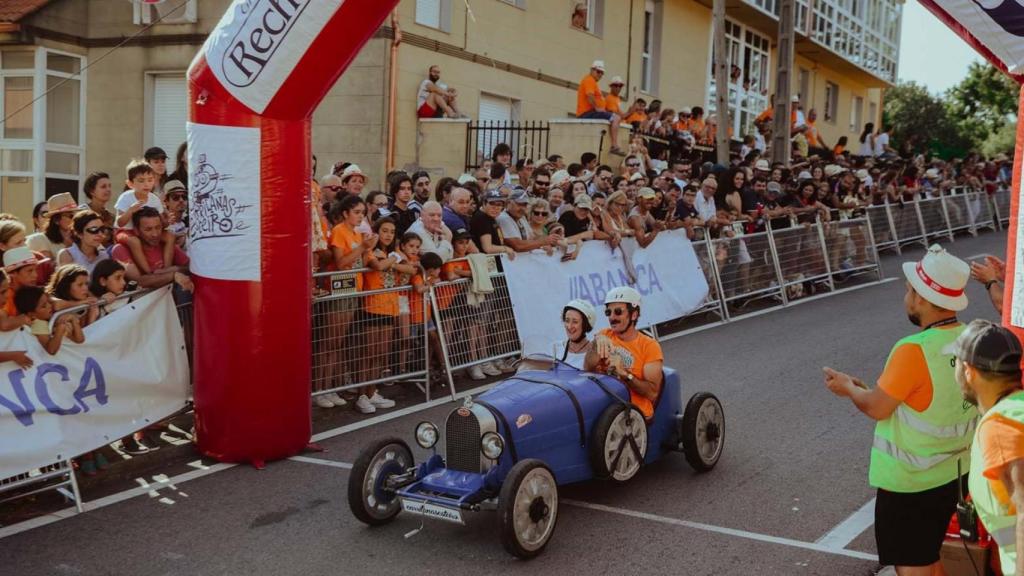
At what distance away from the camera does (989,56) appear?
226 inches

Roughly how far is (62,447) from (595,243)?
6909 millimetres

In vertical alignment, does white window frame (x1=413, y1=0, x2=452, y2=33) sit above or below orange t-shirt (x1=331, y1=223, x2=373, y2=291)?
above

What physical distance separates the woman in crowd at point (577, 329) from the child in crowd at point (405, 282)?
263cm

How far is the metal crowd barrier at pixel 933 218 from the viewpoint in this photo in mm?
19578

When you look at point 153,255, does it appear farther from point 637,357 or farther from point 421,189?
point 637,357

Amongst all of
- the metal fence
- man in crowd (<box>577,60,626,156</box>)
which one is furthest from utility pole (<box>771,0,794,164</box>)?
the metal fence

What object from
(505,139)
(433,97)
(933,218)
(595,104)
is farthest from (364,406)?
(933,218)

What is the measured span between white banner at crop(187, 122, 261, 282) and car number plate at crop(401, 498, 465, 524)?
7.94ft

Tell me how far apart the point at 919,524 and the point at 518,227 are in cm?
700

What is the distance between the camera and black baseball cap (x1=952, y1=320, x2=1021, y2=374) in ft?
11.5

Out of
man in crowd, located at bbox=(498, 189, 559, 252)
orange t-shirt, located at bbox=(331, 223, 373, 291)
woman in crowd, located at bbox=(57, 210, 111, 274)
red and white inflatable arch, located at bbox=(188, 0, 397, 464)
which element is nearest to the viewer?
red and white inflatable arch, located at bbox=(188, 0, 397, 464)

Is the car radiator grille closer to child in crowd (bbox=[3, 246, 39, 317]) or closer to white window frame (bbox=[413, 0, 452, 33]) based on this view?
child in crowd (bbox=[3, 246, 39, 317])

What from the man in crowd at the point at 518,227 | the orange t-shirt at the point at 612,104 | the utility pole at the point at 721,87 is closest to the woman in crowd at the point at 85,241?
the man in crowd at the point at 518,227

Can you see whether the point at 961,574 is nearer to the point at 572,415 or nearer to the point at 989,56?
the point at 572,415
